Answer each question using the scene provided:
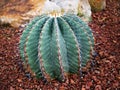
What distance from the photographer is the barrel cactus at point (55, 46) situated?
2.87m

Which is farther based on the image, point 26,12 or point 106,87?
point 26,12

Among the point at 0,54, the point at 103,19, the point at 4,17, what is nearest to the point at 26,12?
the point at 4,17

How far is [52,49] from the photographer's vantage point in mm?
2900

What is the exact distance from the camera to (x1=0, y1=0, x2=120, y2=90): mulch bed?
3.08 metres

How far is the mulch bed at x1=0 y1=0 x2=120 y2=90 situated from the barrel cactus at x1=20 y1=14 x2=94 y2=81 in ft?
0.40

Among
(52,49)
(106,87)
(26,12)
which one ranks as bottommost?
(106,87)

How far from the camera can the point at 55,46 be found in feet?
9.36

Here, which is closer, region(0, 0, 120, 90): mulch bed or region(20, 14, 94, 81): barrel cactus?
region(20, 14, 94, 81): barrel cactus

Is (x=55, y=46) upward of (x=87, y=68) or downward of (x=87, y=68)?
upward

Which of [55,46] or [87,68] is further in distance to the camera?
[87,68]

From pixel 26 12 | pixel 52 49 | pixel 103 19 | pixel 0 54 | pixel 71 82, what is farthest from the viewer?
pixel 103 19

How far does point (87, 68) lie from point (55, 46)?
0.51m

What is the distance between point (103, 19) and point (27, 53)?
1.68 metres

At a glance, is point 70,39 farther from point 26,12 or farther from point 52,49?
point 26,12
